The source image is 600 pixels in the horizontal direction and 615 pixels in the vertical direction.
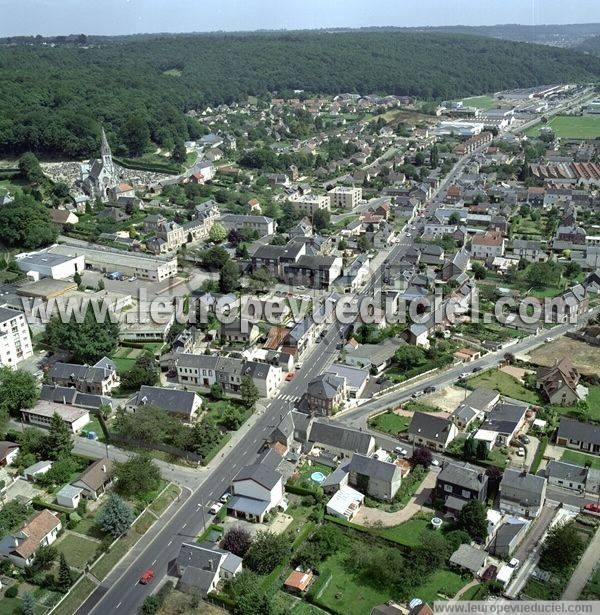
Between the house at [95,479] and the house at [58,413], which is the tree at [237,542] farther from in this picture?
the house at [58,413]

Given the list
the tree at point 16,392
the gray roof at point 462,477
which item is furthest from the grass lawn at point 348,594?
A: the tree at point 16,392

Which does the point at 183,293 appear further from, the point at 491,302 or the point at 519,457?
the point at 519,457

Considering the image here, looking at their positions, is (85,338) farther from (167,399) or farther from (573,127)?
(573,127)

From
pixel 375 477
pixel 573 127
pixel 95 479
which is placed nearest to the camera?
pixel 375 477

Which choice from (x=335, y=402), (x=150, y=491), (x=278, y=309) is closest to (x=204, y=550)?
(x=150, y=491)

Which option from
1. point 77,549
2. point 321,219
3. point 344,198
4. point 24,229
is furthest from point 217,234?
point 77,549
